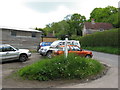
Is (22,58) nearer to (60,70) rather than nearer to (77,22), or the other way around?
(60,70)

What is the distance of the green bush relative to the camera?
23816mm

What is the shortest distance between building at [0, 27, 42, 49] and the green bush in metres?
12.9

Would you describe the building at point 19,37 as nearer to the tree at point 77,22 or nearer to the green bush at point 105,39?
the green bush at point 105,39

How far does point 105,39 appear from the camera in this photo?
1083 inches

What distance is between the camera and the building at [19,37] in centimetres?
2025

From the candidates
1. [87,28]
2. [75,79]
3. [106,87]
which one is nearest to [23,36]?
[75,79]

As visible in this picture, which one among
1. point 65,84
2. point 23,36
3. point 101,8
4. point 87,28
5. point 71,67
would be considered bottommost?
point 65,84

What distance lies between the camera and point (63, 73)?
6855mm

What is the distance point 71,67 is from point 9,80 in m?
3.07

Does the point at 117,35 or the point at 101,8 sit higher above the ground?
the point at 101,8

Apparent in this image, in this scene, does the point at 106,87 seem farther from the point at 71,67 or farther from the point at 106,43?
the point at 106,43

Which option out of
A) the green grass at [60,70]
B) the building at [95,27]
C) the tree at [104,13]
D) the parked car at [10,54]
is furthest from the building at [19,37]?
the tree at [104,13]

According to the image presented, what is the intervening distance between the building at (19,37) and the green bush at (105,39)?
12.9 metres

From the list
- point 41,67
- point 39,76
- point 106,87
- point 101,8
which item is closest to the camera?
point 106,87
